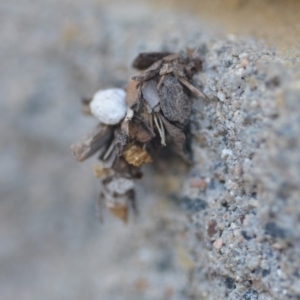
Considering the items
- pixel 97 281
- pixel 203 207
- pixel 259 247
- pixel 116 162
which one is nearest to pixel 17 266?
pixel 97 281

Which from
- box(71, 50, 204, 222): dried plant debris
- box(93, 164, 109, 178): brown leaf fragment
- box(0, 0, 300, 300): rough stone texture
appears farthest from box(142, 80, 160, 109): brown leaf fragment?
box(93, 164, 109, 178): brown leaf fragment

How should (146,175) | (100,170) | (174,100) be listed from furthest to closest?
(146,175) → (100,170) → (174,100)

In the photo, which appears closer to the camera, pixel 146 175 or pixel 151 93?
pixel 151 93

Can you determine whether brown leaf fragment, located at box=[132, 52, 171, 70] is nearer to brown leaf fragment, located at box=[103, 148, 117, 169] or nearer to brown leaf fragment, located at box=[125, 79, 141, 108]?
brown leaf fragment, located at box=[125, 79, 141, 108]

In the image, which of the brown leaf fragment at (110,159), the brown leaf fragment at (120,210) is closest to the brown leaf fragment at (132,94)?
the brown leaf fragment at (110,159)

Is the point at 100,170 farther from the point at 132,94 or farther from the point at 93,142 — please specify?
the point at 132,94

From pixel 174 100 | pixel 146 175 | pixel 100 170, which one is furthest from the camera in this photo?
pixel 146 175

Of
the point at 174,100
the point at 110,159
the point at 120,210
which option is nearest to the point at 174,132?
the point at 174,100
